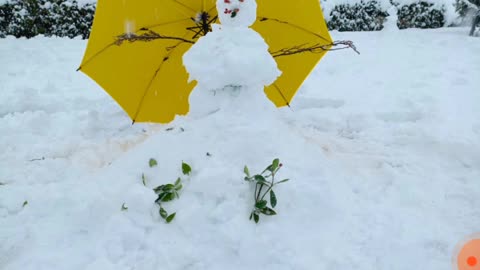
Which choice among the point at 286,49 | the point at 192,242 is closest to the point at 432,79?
the point at 286,49

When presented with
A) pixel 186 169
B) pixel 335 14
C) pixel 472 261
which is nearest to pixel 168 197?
pixel 186 169

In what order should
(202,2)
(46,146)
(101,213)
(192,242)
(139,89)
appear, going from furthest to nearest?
1. (46,146)
2. (139,89)
3. (202,2)
4. (101,213)
5. (192,242)

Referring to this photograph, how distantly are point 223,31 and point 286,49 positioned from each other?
0.69m

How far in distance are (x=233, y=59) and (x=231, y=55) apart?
3cm

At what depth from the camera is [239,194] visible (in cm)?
186

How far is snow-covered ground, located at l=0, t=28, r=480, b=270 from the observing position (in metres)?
1.69

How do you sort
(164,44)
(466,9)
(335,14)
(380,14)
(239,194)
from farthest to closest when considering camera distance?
(380,14) < (335,14) < (466,9) < (164,44) < (239,194)

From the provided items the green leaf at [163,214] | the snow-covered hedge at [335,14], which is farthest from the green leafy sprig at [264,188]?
the snow-covered hedge at [335,14]

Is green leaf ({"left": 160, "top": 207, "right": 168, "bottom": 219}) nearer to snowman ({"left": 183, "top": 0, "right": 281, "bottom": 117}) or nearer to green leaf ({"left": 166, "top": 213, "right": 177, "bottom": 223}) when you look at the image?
green leaf ({"left": 166, "top": 213, "right": 177, "bottom": 223})

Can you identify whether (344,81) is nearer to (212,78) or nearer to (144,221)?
(212,78)

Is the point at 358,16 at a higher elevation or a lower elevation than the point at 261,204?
lower

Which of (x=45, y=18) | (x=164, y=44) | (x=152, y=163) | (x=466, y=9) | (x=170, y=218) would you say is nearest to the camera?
(x=170, y=218)

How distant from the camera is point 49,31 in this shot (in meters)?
6.93

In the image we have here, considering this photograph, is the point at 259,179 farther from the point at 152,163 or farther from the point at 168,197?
the point at 152,163
